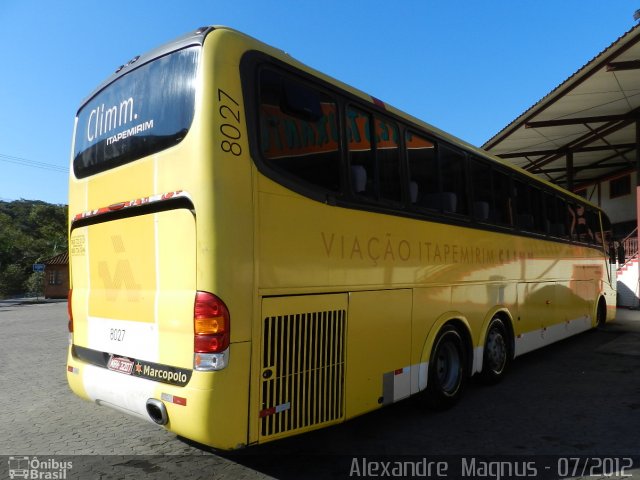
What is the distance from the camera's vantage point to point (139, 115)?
370cm

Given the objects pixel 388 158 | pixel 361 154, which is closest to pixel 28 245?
pixel 388 158

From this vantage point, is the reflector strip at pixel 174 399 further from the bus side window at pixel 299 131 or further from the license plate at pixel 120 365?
the bus side window at pixel 299 131

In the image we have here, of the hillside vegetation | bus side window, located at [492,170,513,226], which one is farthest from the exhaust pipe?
the hillside vegetation

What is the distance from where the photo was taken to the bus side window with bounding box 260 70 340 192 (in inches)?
135

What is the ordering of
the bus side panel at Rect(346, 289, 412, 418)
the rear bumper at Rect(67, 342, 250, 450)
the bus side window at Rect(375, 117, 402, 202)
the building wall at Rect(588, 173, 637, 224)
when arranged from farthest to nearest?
1. the building wall at Rect(588, 173, 637, 224)
2. the bus side window at Rect(375, 117, 402, 202)
3. the bus side panel at Rect(346, 289, 412, 418)
4. the rear bumper at Rect(67, 342, 250, 450)

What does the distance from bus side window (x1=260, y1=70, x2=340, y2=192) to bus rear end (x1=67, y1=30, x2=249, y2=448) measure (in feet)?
1.71

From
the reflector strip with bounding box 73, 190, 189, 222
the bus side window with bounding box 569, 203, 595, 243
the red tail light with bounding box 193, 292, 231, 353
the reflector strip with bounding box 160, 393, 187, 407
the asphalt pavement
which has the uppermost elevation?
the bus side window with bounding box 569, 203, 595, 243

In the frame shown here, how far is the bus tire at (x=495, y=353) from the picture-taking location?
6.19 metres

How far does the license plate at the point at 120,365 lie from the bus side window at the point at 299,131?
6.18 ft

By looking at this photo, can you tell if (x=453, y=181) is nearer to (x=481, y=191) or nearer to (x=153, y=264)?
(x=481, y=191)

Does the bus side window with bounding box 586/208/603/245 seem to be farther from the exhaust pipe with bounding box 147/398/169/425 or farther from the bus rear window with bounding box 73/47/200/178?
the exhaust pipe with bounding box 147/398/169/425

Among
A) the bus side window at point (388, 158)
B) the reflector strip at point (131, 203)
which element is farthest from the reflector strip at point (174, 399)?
the bus side window at point (388, 158)

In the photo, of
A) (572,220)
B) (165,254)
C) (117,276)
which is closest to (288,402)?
(165,254)

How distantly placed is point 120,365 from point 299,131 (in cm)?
233
